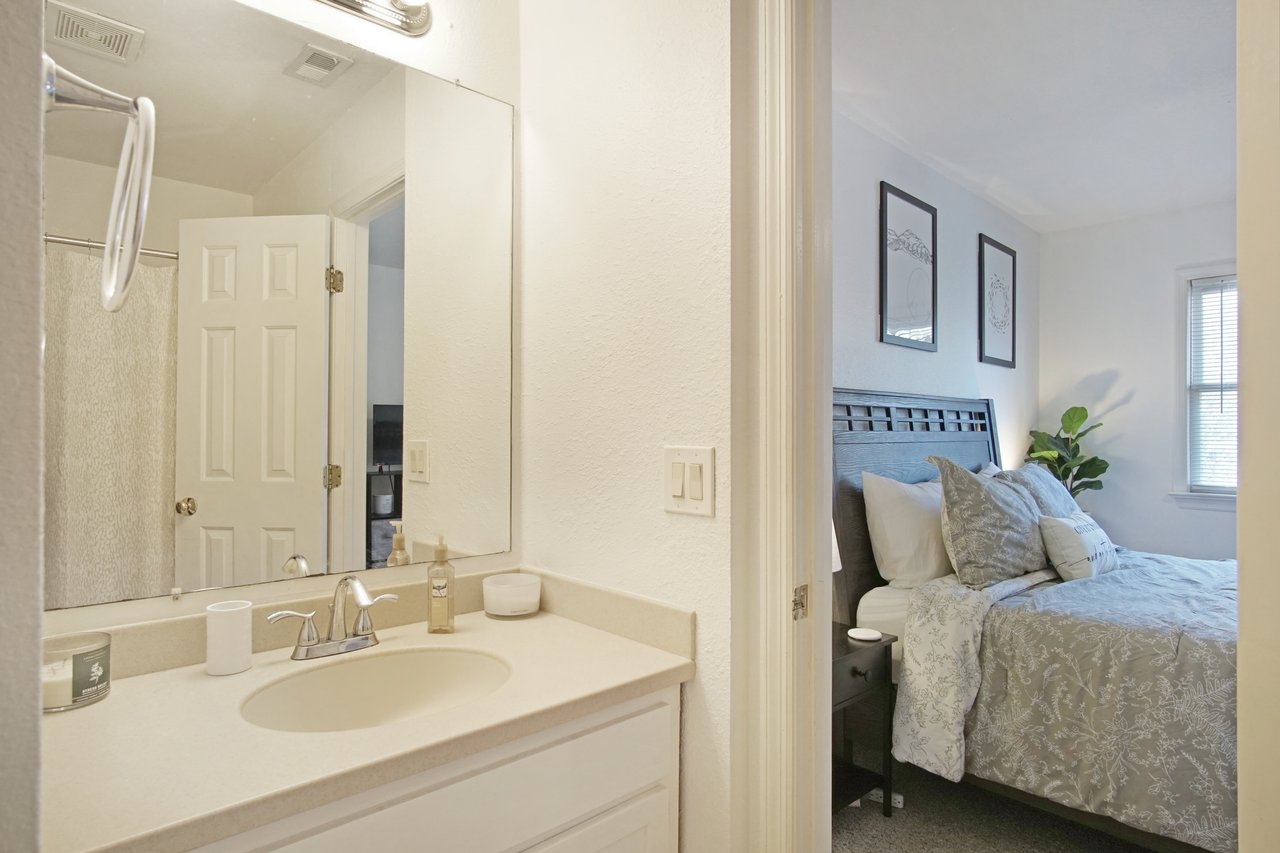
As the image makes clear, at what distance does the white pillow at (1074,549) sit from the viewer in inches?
101

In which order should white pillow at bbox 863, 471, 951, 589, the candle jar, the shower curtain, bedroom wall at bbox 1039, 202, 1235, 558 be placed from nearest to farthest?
the candle jar < the shower curtain < white pillow at bbox 863, 471, 951, 589 < bedroom wall at bbox 1039, 202, 1235, 558

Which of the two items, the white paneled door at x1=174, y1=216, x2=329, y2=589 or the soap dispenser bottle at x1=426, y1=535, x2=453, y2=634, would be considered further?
the soap dispenser bottle at x1=426, y1=535, x2=453, y2=634

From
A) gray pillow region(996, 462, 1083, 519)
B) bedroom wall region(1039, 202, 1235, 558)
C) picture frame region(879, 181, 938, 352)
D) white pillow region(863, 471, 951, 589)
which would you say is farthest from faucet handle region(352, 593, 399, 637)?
bedroom wall region(1039, 202, 1235, 558)

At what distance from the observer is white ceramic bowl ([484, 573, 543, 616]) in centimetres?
147

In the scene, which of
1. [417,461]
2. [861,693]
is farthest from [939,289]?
[417,461]

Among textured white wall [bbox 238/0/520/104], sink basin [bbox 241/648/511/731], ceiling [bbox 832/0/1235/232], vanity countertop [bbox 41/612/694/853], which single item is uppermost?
ceiling [bbox 832/0/1235/232]

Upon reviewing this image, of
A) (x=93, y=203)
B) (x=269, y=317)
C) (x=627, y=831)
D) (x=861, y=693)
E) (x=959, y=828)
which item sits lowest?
(x=959, y=828)

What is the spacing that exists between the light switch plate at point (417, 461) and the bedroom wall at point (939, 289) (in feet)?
4.26

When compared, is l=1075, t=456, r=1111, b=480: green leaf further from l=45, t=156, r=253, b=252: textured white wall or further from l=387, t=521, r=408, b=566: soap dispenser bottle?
l=45, t=156, r=253, b=252: textured white wall

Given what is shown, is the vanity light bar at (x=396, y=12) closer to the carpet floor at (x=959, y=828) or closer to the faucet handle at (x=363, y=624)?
the faucet handle at (x=363, y=624)

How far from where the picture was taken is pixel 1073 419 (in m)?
4.04

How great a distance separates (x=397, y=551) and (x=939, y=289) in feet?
9.62

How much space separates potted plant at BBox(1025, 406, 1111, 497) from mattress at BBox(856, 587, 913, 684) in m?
2.10

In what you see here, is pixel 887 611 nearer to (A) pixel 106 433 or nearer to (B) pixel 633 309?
(B) pixel 633 309
